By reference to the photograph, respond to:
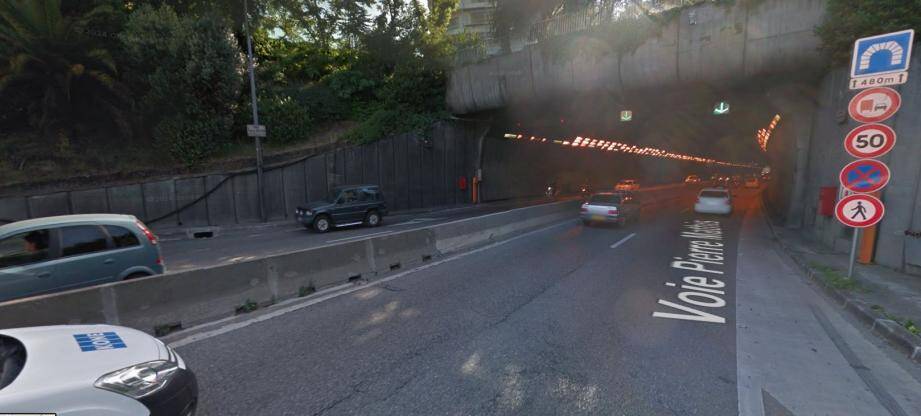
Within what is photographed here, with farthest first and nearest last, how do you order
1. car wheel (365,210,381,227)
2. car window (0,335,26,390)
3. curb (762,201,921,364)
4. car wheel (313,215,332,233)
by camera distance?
car wheel (365,210,381,227), car wheel (313,215,332,233), curb (762,201,921,364), car window (0,335,26,390)

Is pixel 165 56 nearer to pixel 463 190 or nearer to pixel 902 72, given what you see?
pixel 463 190

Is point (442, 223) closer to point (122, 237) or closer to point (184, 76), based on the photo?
point (122, 237)

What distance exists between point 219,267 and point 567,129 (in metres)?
25.1

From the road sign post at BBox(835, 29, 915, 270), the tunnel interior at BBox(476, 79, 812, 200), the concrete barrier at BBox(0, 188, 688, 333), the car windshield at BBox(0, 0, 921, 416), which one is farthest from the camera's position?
the tunnel interior at BBox(476, 79, 812, 200)

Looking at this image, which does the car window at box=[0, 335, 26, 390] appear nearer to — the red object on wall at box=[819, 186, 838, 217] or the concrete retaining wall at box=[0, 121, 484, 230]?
the red object on wall at box=[819, 186, 838, 217]

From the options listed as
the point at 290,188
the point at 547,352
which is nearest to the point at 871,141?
the point at 547,352

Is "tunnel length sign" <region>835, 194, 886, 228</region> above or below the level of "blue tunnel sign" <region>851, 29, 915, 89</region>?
below

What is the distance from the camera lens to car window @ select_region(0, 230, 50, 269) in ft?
15.7

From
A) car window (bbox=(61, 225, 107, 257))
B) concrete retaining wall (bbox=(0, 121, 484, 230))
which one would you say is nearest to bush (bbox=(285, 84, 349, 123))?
concrete retaining wall (bbox=(0, 121, 484, 230))

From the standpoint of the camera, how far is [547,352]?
420cm

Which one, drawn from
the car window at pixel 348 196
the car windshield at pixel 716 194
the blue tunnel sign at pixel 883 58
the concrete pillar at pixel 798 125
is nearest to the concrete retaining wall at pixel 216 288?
the car window at pixel 348 196

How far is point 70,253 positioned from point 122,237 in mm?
611

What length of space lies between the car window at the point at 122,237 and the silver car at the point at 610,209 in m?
13.1

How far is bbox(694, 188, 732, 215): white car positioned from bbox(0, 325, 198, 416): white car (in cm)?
1985
